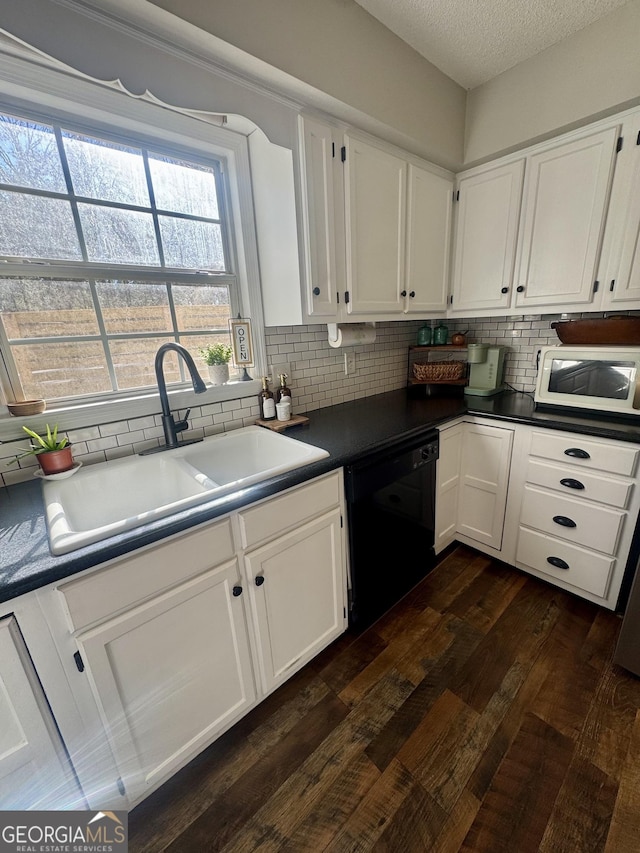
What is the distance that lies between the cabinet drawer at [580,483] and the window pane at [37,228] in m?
2.29

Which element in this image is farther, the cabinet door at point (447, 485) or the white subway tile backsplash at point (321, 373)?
the cabinet door at point (447, 485)

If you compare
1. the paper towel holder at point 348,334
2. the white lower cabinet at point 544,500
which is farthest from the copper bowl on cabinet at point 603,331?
the paper towel holder at point 348,334

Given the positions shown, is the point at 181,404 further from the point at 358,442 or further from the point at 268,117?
the point at 268,117

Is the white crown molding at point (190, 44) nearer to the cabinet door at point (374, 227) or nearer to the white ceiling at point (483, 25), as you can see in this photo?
the cabinet door at point (374, 227)

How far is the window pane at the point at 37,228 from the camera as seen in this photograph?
3.77ft

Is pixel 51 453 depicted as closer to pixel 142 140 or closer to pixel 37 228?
pixel 37 228

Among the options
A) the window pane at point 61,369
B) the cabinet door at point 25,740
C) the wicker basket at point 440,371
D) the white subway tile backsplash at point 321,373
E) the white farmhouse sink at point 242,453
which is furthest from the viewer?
the wicker basket at point 440,371

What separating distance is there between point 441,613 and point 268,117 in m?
2.37

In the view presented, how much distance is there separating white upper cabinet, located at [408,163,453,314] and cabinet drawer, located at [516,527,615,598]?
1.48m

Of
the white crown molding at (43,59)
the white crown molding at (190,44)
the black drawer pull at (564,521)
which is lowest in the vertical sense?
the black drawer pull at (564,521)

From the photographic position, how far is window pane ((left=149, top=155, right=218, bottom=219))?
1442 millimetres

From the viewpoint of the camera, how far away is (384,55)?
1493mm

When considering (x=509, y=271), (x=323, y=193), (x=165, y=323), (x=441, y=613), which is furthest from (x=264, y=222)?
(x=441, y=613)

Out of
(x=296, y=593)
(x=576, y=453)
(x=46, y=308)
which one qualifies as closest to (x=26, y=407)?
(x=46, y=308)
